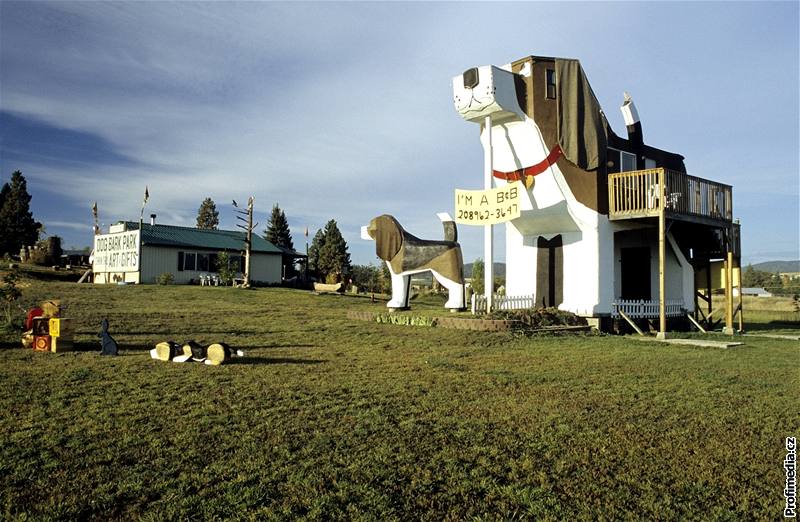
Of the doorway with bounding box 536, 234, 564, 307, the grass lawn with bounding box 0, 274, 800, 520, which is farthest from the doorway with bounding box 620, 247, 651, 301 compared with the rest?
the grass lawn with bounding box 0, 274, 800, 520

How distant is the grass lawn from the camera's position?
397 cm

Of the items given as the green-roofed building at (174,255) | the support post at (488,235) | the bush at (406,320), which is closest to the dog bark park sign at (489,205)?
the support post at (488,235)

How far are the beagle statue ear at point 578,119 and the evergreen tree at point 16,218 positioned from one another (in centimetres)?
5240

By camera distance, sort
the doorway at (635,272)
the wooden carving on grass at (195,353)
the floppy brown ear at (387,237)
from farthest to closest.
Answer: the doorway at (635,272), the floppy brown ear at (387,237), the wooden carving on grass at (195,353)

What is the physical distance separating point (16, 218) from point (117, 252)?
29.1 m

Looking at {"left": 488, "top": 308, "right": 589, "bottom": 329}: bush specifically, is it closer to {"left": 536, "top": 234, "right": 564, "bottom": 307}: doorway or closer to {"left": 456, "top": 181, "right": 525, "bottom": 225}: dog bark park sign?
{"left": 536, "top": 234, "right": 564, "bottom": 307}: doorway

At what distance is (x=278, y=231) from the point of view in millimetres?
62438

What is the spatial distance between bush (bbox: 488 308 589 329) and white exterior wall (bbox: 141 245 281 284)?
24.6 m

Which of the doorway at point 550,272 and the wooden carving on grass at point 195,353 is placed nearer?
the wooden carving on grass at point 195,353

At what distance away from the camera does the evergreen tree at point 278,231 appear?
62.2 meters

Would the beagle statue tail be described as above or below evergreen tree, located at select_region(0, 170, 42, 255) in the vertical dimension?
below

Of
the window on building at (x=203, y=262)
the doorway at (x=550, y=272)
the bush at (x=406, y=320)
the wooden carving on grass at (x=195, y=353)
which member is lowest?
the wooden carving on grass at (x=195, y=353)

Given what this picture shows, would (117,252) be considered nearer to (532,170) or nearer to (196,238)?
(196,238)

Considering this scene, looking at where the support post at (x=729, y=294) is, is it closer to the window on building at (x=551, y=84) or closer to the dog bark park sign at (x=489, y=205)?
Answer: the dog bark park sign at (x=489, y=205)
